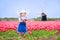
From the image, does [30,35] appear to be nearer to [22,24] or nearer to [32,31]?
[32,31]

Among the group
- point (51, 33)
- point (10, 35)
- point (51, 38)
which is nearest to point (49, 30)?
point (51, 33)

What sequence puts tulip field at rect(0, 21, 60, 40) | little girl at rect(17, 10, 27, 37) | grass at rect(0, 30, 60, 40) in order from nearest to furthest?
grass at rect(0, 30, 60, 40) < tulip field at rect(0, 21, 60, 40) < little girl at rect(17, 10, 27, 37)

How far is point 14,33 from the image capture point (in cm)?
663

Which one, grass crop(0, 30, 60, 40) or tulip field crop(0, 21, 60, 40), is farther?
tulip field crop(0, 21, 60, 40)

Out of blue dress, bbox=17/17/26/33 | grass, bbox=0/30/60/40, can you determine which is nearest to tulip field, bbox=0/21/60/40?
grass, bbox=0/30/60/40

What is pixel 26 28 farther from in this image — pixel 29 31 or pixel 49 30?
pixel 49 30

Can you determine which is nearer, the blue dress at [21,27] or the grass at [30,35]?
the grass at [30,35]

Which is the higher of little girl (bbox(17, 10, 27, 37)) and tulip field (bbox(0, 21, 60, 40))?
little girl (bbox(17, 10, 27, 37))

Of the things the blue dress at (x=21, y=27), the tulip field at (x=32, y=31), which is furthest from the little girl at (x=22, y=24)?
the tulip field at (x=32, y=31)

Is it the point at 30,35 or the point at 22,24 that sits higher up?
the point at 22,24

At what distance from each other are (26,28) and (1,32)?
68 cm

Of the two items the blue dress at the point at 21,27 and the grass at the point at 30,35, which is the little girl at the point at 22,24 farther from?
the grass at the point at 30,35

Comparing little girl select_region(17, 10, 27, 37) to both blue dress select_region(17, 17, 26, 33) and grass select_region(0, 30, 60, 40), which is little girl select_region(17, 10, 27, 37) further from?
grass select_region(0, 30, 60, 40)

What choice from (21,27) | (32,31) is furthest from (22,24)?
(32,31)
